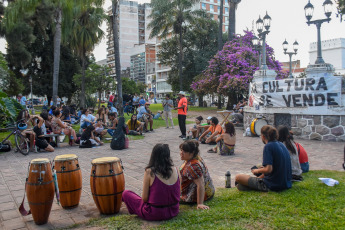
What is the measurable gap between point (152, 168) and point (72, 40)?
1023 inches

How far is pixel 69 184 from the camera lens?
4422mm

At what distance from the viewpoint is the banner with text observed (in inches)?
417

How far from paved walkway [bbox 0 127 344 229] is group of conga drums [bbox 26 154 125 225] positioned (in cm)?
21

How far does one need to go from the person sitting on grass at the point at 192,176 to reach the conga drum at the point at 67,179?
162 centimetres

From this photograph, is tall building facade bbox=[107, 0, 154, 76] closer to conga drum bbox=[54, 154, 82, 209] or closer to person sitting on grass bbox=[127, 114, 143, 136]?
person sitting on grass bbox=[127, 114, 143, 136]

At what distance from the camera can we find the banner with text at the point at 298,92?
10.6 metres

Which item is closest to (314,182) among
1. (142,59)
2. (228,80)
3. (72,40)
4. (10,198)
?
(10,198)

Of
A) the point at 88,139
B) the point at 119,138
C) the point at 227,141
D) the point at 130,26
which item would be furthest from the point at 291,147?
the point at 130,26

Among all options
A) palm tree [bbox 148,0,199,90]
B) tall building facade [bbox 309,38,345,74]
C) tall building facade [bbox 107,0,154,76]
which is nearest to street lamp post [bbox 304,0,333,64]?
palm tree [bbox 148,0,199,90]

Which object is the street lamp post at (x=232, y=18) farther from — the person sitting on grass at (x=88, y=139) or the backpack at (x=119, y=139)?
the person sitting on grass at (x=88, y=139)

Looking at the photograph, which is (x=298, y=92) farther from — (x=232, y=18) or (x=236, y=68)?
(x=232, y=18)

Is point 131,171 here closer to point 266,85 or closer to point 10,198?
point 10,198

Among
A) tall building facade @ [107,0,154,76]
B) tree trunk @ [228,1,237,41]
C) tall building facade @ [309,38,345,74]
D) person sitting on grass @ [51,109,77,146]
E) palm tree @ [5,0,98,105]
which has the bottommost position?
person sitting on grass @ [51,109,77,146]

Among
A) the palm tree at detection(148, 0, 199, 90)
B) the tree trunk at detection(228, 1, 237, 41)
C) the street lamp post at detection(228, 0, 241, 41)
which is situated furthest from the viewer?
the palm tree at detection(148, 0, 199, 90)
